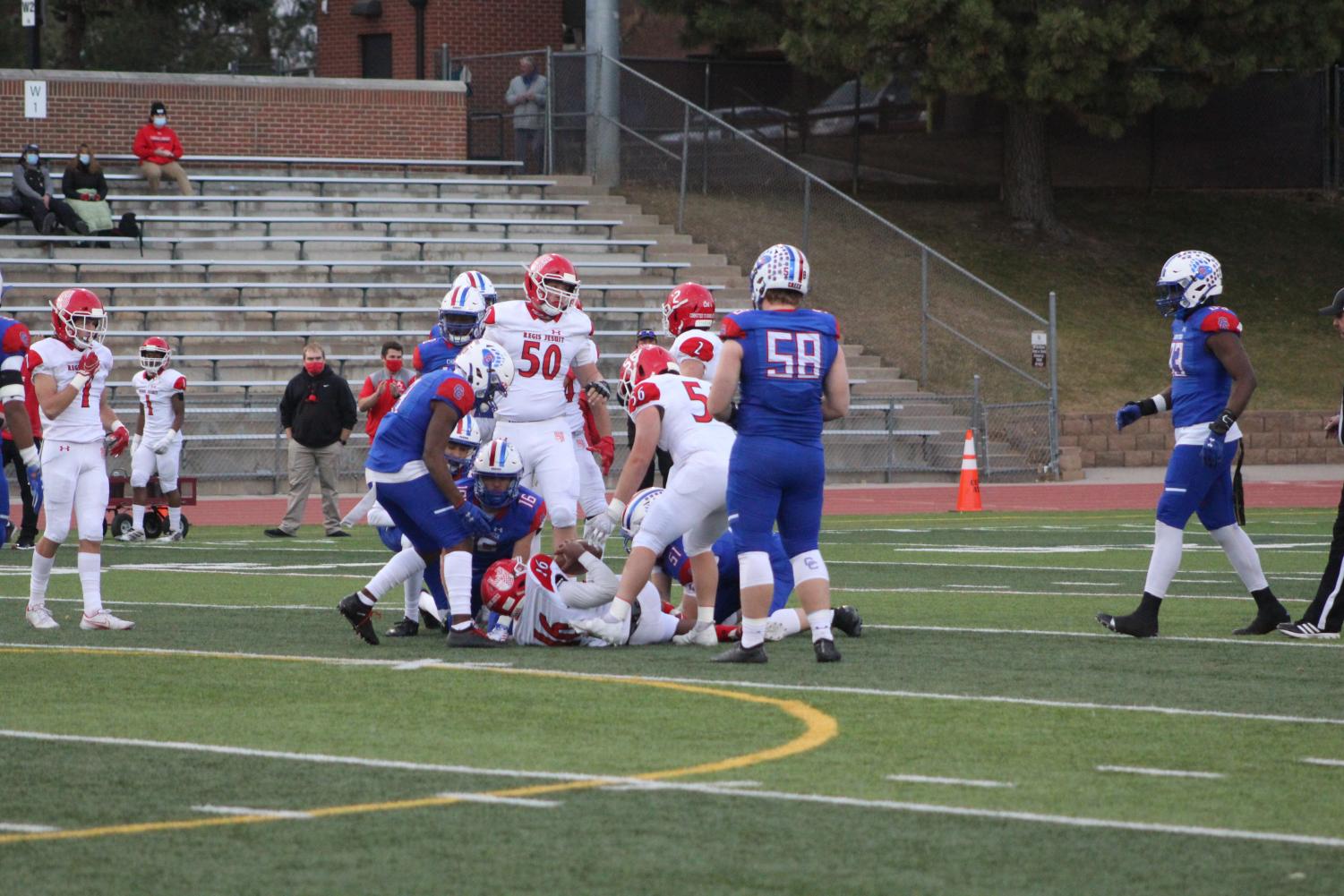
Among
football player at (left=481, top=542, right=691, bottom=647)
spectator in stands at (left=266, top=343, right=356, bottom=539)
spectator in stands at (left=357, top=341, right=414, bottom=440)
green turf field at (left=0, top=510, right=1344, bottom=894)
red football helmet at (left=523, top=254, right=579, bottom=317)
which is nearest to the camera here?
green turf field at (left=0, top=510, right=1344, bottom=894)

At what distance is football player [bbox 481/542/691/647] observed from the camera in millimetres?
9992

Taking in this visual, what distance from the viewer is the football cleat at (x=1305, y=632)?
10.3 m

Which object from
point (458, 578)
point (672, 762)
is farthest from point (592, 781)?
point (458, 578)

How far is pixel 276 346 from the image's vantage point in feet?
86.9

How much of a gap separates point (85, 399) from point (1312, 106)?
32.4 metres

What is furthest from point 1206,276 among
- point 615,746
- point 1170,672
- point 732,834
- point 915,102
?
point 915,102

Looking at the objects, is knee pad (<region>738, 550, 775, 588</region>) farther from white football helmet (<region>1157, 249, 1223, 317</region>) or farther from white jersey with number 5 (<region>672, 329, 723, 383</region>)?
white football helmet (<region>1157, 249, 1223, 317</region>)

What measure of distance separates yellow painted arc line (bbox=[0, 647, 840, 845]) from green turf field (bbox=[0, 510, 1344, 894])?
0.02 m

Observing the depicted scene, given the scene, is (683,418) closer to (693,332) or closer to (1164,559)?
(693,332)

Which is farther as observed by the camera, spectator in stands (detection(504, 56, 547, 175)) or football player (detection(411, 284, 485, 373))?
spectator in stands (detection(504, 56, 547, 175))

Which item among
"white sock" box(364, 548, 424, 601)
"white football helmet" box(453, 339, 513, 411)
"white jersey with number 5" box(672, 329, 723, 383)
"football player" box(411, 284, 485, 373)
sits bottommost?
"white sock" box(364, 548, 424, 601)

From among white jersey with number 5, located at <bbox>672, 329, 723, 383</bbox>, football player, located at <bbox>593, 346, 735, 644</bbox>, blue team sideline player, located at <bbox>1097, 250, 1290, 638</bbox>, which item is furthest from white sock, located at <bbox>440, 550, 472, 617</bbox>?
blue team sideline player, located at <bbox>1097, 250, 1290, 638</bbox>

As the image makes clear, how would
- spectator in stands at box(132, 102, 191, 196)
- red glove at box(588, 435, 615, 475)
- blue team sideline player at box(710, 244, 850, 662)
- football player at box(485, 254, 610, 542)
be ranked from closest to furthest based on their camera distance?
blue team sideline player at box(710, 244, 850, 662) < football player at box(485, 254, 610, 542) < red glove at box(588, 435, 615, 475) < spectator in stands at box(132, 102, 191, 196)

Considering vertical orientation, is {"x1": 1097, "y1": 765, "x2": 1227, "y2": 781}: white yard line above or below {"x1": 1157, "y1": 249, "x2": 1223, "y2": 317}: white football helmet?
below
